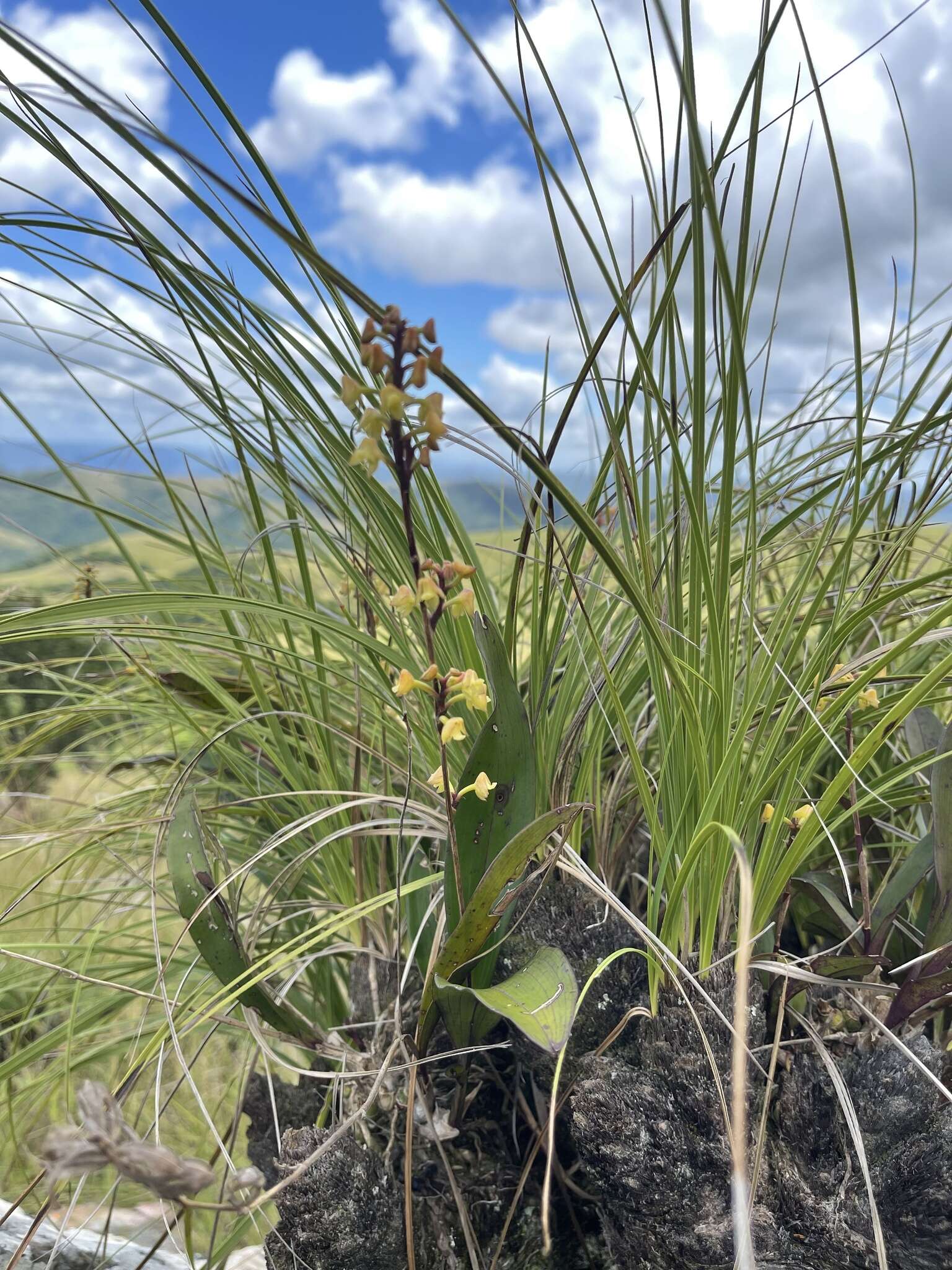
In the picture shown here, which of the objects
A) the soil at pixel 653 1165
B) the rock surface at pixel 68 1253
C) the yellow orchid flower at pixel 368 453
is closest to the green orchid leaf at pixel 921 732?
the soil at pixel 653 1165

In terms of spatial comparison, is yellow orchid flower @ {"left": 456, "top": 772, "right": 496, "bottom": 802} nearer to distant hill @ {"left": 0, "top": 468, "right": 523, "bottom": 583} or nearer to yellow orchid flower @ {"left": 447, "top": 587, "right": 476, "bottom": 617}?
yellow orchid flower @ {"left": 447, "top": 587, "right": 476, "bottom": 617}

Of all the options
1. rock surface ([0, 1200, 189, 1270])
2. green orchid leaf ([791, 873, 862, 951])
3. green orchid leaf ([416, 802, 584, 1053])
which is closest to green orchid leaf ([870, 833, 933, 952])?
green orchid leaf ([791, 873, 862, 951])

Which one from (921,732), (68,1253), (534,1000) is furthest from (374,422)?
(68,1253)

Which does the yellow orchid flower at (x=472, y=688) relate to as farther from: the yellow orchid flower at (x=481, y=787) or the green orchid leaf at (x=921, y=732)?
the green orchid leaf at (x=921, y=732)

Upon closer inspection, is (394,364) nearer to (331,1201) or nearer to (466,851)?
(466,851)

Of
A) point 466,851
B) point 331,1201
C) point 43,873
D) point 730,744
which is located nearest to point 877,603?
point 730,744

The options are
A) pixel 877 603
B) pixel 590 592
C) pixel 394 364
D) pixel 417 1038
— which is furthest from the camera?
pixel 590 592

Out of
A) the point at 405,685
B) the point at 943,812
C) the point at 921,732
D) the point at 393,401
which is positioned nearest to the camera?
the point at 393,401

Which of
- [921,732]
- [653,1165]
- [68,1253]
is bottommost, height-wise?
[68,1253]

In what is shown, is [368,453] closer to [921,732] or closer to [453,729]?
[453,729]
